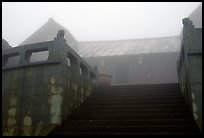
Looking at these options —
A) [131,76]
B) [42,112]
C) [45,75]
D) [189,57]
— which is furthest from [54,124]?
[131,76]

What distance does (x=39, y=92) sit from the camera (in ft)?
25.0

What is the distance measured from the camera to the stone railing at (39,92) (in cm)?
733

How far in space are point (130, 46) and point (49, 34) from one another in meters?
9.21

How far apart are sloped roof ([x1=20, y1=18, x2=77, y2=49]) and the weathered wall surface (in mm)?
6357

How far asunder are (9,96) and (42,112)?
1.53 metres

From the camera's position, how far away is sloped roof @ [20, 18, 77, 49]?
25969 millimetres

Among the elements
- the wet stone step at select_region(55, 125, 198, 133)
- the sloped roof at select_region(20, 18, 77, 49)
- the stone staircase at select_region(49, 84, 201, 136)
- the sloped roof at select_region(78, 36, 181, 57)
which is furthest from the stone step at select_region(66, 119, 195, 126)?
the sloped roof at select_region(20, 18, 77, 49)

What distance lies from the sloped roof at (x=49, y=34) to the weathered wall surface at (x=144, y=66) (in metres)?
6.36

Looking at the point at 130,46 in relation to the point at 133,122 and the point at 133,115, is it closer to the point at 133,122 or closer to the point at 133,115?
the point at 133,115

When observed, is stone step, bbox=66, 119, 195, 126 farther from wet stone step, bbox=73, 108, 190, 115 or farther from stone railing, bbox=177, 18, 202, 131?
wet stone step, bbox=73, 108, 190, 115

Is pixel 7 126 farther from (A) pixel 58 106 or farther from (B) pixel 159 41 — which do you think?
(B) pixel 159 41

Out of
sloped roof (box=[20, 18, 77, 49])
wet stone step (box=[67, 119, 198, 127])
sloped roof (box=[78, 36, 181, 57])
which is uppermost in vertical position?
sloped roof (box=[20, 18, 77, 49])

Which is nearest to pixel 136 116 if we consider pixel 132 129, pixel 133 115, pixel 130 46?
pixel 133 115

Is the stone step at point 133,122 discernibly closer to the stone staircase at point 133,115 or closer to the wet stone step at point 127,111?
the stone staircase at point 133,115
